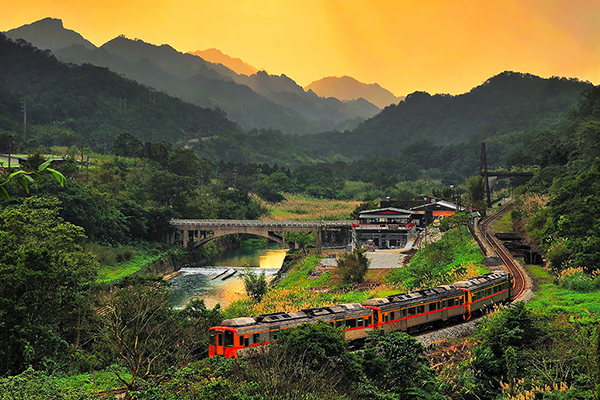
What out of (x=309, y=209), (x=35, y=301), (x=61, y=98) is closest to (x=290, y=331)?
(x=35, y=301)

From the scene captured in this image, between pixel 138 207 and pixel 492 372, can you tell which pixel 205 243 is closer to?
pixel 138 207

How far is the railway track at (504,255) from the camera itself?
1490 inches

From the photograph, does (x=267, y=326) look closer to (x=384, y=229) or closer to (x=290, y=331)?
(x=290, y=331)

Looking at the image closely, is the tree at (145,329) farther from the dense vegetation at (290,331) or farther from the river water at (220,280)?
the river water at (220,280)

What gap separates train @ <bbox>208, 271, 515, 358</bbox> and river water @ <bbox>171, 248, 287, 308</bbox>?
25.4 m

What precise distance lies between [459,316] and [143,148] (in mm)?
111525

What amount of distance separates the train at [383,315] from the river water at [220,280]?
2541 cm

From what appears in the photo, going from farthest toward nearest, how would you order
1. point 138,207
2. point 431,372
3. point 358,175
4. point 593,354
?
point 358,175
point 138,207
point 431,372
point 593,354

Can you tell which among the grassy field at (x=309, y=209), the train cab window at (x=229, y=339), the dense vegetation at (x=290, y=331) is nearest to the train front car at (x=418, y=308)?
the dense vegetation at (x=290, y=331)

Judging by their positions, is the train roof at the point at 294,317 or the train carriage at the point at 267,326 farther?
the train roof at the point at 294,317

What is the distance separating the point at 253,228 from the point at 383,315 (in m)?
63.4

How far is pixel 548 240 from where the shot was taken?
50000mm

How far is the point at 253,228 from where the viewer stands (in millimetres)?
90375

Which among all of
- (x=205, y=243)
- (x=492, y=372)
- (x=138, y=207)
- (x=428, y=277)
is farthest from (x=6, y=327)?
(x=205, y=243)
